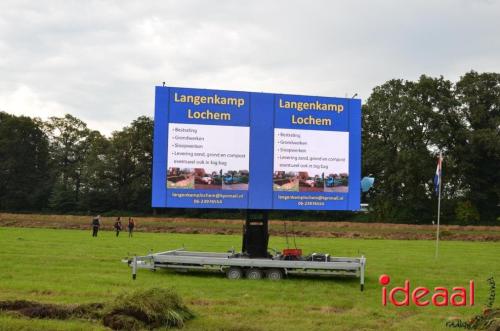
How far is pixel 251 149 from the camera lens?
1769 centimetres

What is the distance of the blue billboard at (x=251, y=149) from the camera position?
17.5 meters

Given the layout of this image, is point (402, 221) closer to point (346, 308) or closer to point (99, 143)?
point (99, 143)

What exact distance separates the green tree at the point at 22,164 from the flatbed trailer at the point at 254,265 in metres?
83.2

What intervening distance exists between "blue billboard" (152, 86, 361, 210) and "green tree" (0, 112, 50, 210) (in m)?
83.5

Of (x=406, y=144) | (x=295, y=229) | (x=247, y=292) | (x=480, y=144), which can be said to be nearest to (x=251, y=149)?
(x=247, y=292)

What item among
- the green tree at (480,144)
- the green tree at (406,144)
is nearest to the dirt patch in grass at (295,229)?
the green tree at (406,144)

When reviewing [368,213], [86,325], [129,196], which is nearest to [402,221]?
[368,213]

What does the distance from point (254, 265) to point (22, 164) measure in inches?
3495

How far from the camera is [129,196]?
88750mm

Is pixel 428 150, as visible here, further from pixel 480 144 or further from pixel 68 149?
pixel 68 149

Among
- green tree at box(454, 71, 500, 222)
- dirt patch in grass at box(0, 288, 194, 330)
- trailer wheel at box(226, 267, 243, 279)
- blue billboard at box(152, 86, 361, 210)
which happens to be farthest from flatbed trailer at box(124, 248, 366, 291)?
green tree at box(454, 71, 500, 222)

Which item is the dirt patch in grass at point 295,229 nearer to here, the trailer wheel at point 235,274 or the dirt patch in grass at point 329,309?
the trailer wheel at point 235,274

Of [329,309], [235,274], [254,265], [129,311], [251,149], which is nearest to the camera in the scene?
[129,311]

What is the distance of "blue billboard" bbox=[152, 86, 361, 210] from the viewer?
1750 centimetres
